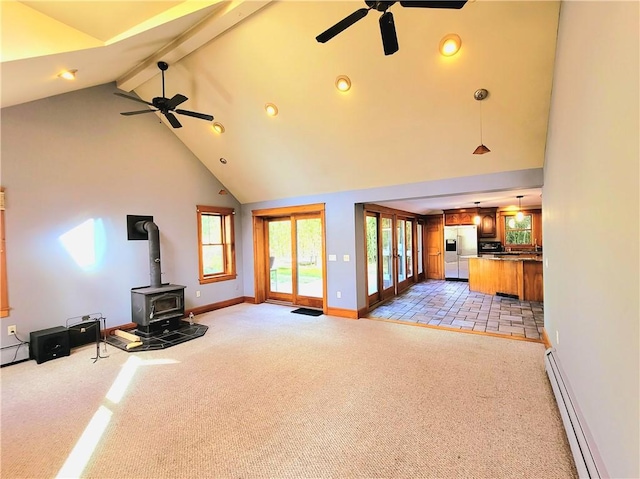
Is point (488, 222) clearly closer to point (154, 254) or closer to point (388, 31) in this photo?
point (388, 31)

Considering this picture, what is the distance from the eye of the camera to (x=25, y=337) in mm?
3855

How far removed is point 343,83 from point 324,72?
0.83 feet

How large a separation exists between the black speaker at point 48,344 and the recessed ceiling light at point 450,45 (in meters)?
5.62

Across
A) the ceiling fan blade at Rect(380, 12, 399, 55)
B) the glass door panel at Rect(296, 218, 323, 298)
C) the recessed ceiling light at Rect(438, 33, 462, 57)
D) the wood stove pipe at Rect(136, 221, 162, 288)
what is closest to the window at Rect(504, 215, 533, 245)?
the glass door panel at Rect(296, 218, 323, 298)

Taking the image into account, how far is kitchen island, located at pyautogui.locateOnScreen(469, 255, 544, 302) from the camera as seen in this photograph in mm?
6410

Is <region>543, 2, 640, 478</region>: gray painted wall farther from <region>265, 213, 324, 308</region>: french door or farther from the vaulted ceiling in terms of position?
<region>265, 213, 324, 308</region>: french door

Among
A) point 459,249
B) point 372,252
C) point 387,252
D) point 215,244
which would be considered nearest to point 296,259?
point 372,252

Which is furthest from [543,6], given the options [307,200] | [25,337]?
[25,337]

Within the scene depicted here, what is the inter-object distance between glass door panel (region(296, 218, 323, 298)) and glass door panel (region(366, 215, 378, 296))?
1.04 m

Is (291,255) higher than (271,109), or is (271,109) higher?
(271,109)

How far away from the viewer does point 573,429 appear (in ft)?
6.49

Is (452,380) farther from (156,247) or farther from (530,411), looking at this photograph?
(156,247)

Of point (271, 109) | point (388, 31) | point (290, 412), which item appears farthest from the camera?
point (271, 109)

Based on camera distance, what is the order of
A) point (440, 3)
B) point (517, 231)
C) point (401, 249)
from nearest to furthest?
1. point (440, 3)
2. point (401, 249)
3. point (517, 231)
